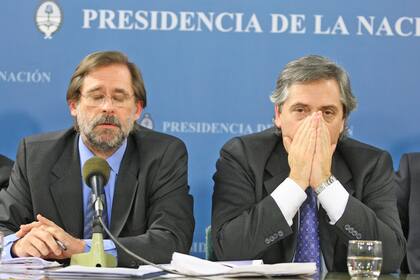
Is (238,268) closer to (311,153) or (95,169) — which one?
(95,169)

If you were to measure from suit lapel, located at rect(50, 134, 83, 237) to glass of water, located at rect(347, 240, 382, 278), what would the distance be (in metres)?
1.43

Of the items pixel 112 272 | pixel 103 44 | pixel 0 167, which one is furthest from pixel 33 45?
pixel 112 272

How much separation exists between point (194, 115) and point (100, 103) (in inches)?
44.4

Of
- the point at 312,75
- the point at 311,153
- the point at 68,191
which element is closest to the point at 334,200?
the point at 311,153

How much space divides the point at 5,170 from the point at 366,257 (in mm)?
2187

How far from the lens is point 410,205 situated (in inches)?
180

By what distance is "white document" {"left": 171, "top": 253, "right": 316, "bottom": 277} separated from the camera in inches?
120

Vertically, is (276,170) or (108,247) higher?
(276,170)

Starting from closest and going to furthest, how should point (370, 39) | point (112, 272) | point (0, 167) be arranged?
point (112, 272) < point (0, 167) < point (370, 39)

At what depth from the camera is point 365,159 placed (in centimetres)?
431

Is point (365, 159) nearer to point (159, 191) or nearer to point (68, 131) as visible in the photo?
point (159, 191)

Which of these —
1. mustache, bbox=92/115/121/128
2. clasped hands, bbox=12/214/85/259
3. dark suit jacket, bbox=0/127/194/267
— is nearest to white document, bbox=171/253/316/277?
clasped hands, bbox=12/214/85/259

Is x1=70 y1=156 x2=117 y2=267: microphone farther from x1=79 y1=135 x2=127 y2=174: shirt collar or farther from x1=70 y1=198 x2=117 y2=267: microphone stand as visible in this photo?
x1=79 y1=135 x2=127 y2=174: shirt collar

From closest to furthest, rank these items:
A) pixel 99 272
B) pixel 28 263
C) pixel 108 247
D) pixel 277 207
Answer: pixel 99 272 < pixel 28 263 < pixel 108 247 < pixel 277 207
